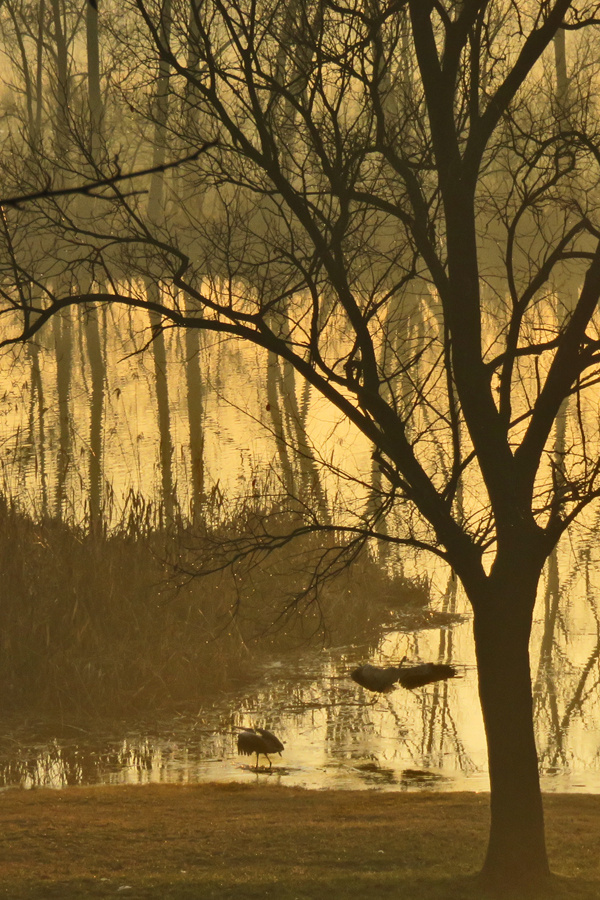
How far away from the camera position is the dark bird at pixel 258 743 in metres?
8.76

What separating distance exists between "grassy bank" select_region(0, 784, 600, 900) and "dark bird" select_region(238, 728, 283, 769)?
0.79 metres

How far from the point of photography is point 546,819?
23.1 ft

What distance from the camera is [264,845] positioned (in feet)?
A: 20.5

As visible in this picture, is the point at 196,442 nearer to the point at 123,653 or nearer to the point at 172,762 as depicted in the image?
the point at 123,653

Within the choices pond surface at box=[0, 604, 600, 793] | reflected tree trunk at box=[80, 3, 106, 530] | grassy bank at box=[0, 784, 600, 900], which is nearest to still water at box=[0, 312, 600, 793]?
pond surface at box=[0, 604, 600, 793]

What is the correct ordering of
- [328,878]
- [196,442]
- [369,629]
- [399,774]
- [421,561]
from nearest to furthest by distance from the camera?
[328,878] < [399,774] < [369,629] < [421,561] < [196,442]

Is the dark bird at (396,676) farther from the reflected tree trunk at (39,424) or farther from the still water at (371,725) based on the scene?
the reflected tree trunk at (39,424)

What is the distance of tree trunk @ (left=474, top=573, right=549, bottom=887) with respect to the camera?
5.61m

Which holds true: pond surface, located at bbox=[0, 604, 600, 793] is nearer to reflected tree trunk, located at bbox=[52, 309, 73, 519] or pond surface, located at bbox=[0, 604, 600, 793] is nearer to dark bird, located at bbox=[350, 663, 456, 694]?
dark bird, located at bbox=[350, 663, 456, 694]

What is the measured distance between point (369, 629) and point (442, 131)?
25.0 ft

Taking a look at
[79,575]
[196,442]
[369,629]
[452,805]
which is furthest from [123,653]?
[196,442]

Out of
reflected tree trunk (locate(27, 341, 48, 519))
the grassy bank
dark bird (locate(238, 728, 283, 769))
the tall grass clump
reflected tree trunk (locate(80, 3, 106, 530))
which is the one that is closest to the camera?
the grassy bank

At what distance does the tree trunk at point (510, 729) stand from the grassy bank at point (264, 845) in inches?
7.4

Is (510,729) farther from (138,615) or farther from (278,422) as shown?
(278,422)
